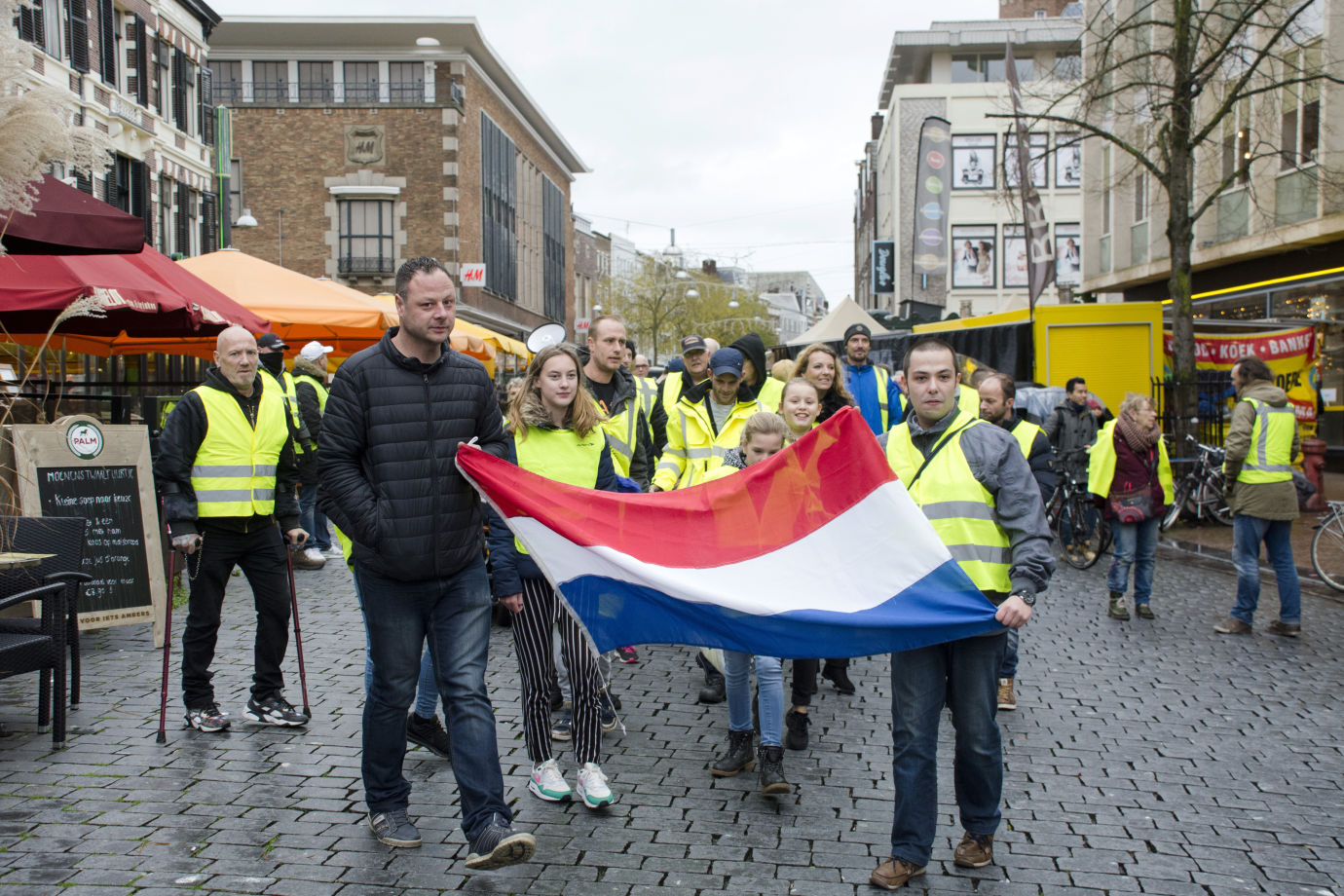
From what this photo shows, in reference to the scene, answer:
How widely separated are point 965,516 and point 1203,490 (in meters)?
12.2

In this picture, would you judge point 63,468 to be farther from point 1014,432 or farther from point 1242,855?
point 1242,855

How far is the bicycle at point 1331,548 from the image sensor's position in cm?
1016

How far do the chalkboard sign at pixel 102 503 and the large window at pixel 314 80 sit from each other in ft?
142

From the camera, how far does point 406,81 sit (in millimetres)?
46969

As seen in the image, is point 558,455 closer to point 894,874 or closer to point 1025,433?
point 894,874

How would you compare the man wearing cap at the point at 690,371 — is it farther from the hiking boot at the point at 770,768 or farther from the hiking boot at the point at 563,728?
the hiking boot at the point at 770,768

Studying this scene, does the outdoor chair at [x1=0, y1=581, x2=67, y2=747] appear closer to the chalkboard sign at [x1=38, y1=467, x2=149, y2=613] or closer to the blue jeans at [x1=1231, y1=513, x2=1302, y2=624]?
the chalkboard sign at [x1=38, y1=467, x2=149, y2=613]

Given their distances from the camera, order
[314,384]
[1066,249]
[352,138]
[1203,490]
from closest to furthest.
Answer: [314,384] → [1203,490] → [352,138] → [1066,249]

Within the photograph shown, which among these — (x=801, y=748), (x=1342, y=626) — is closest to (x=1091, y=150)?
(x=1342, y=626)

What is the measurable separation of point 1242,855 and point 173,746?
191 inches

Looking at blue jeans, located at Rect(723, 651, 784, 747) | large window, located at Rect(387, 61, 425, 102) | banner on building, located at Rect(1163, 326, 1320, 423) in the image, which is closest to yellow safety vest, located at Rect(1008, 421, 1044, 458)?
blue jeans, located at Rect(723, 651, 784, 747)

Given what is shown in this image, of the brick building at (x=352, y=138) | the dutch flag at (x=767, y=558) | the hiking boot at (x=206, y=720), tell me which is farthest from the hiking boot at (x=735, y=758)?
the brick building at (x=352, y=138)

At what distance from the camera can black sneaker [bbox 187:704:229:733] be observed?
5.91 meters

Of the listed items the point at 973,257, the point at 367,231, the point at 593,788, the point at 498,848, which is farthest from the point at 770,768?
the point at 973,257
